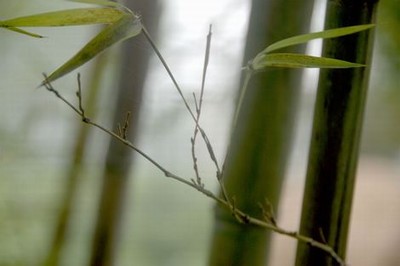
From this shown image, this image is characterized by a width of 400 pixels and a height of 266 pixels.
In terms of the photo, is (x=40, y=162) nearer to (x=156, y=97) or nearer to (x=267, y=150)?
(x=156, y=97)

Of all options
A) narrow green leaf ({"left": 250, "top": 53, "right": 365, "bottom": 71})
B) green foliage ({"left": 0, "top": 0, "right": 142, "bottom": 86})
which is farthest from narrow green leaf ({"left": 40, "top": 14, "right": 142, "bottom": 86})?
narrow green leaf ({"left": 250, "top": 53, "right": 365, "bottom": 71})

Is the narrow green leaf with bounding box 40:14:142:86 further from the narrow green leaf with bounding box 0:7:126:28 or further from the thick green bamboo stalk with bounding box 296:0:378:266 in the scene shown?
the thick green bamboo stalk with bounding box 296:0:378:266

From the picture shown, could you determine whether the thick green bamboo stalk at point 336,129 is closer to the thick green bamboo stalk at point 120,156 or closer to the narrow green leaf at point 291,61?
the narrow green leaf at point 291,61

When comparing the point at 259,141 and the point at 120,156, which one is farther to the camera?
the point at 120,156

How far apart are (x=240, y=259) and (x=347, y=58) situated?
27 centimetres

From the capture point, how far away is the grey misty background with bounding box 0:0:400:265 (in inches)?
30.0

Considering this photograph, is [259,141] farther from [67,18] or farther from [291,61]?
[67,18]

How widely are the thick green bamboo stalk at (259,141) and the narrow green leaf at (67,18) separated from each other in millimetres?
232

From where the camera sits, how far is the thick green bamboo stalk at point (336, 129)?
0.55 m

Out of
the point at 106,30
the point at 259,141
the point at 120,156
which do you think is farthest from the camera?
the point at 120,156

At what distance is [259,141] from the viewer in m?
0.64

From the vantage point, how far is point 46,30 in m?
0.77

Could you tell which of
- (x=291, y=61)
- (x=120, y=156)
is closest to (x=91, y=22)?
(x=291, y=61)

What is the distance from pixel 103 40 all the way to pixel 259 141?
26cm
